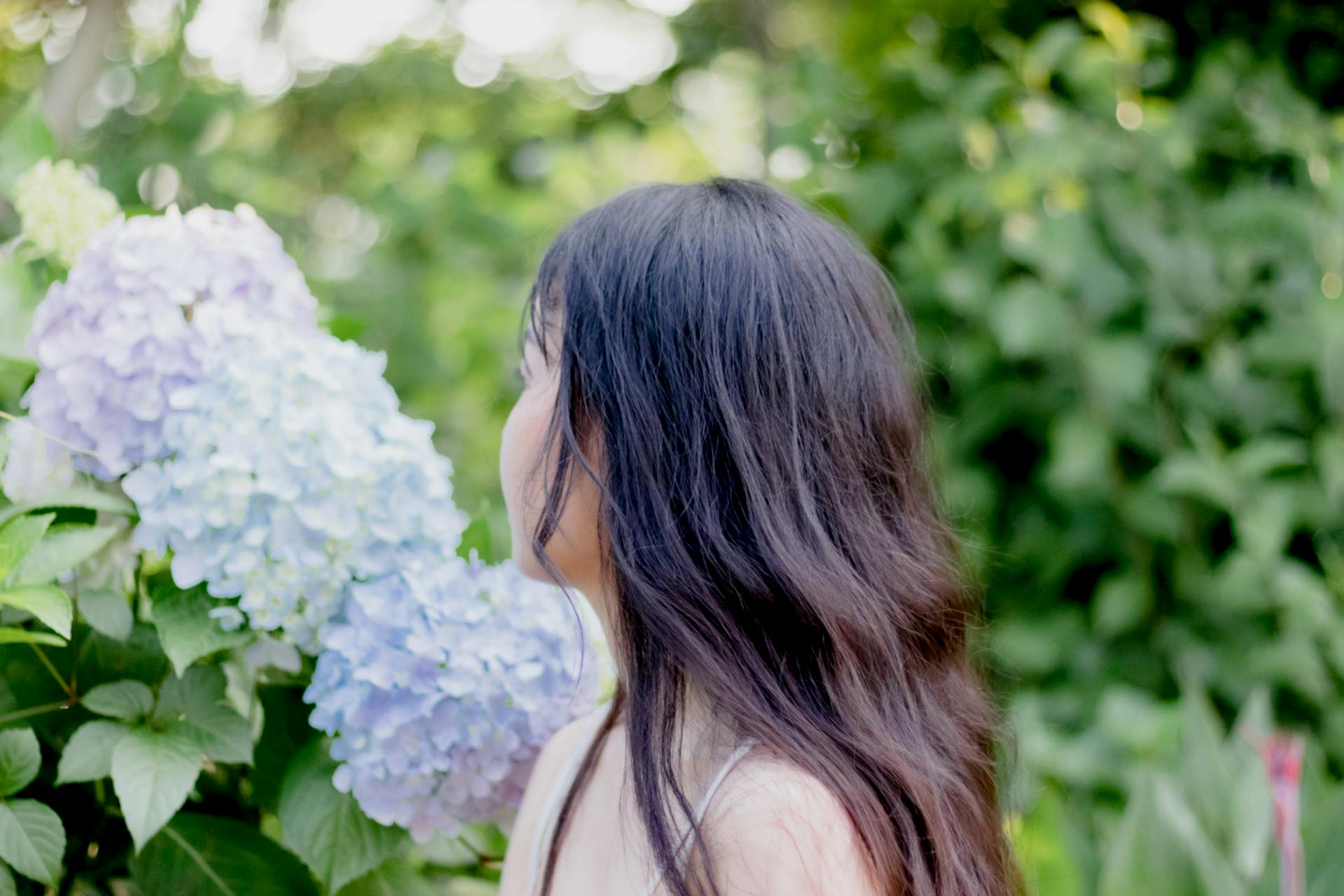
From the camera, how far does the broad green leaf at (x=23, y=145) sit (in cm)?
92

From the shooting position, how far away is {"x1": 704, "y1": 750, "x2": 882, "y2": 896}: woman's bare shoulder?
0.81 meters

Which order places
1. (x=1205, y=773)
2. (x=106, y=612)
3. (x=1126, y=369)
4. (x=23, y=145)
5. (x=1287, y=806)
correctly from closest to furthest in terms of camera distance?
(x=106, y=612)
(x=23, y=145)
(x=1287, y=806)
(x=1205, y=773)
(x=1126, y=369)

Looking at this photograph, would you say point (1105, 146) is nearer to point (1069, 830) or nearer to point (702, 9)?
point (1069, 830)

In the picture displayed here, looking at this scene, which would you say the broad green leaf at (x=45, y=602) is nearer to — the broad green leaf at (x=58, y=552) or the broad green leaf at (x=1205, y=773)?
the broad green leaf at (x=58, y=552)

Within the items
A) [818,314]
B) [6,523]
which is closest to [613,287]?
[818,314]

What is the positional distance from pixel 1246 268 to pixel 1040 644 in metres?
0.78

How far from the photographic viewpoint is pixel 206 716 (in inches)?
31.5

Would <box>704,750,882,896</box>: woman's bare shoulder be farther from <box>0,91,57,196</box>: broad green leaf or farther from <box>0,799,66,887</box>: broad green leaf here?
<box>0,91,57,196</box>: broad green leaf

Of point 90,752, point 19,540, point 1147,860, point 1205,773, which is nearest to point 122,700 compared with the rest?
point 90,752

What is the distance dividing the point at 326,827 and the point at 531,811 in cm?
24

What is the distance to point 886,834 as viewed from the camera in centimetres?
87

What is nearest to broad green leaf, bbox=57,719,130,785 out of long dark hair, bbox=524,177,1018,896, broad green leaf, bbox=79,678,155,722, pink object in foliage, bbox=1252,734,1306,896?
broad green leaf, bbox=79,678,155,722

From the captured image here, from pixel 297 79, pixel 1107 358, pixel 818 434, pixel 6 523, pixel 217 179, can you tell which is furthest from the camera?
pixel 297 79

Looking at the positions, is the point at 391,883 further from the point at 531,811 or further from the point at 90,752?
the point at 90,752
